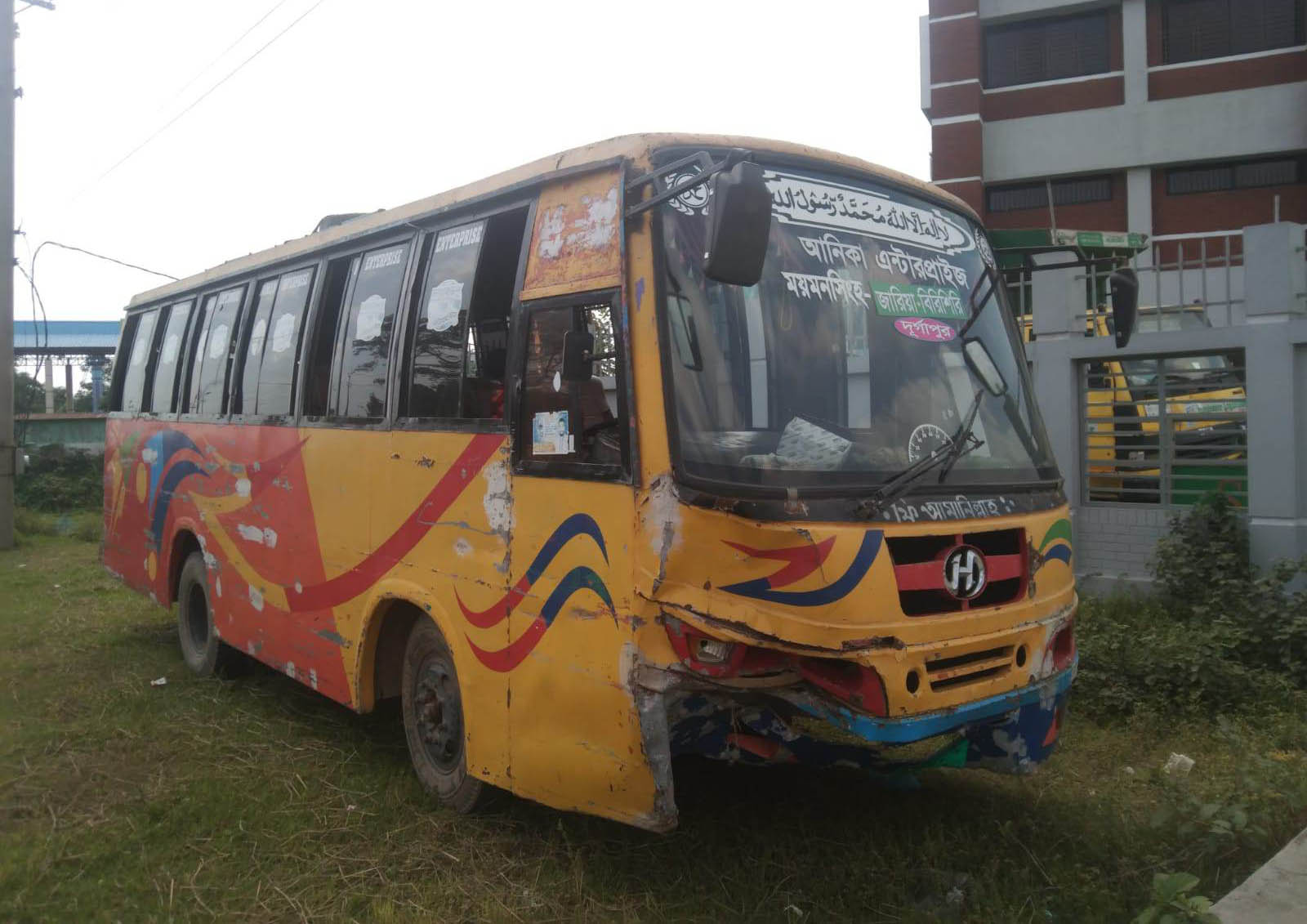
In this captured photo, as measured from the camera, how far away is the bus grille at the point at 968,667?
145 inches

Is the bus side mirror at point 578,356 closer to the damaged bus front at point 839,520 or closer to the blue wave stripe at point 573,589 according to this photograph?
the damaged bus front at point 839,520

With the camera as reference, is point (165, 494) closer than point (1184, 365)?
Yes

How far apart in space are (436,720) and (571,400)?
6.12 ft

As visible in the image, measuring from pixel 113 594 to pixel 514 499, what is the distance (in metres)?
8.82

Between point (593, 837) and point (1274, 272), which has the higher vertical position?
point (1274, 272)

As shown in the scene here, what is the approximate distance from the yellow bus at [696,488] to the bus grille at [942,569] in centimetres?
1

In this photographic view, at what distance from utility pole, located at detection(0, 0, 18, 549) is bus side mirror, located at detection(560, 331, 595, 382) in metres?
14.6

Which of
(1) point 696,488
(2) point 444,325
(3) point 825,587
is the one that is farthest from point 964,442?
(2) point 444,325

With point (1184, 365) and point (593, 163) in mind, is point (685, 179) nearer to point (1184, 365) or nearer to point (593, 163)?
point (593, 163)

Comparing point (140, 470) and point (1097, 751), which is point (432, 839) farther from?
point (140, 470)

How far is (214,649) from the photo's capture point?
760 centimetres

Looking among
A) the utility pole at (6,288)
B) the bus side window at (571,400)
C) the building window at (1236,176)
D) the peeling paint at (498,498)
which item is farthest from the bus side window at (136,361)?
the building window at (1236,176)

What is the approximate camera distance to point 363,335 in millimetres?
5758

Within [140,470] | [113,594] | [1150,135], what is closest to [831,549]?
[140,470]
